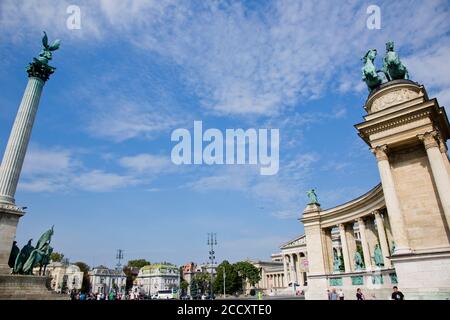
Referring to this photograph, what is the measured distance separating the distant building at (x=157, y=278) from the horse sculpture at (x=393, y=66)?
407 feet

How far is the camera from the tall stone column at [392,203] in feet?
63.4

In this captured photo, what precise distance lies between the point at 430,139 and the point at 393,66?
773 cm

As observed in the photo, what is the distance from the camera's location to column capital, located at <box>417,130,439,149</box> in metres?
19.8

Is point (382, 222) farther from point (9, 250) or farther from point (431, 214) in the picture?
point (9, 250)

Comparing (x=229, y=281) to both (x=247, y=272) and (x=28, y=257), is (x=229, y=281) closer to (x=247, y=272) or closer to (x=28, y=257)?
(x=247, y=272)

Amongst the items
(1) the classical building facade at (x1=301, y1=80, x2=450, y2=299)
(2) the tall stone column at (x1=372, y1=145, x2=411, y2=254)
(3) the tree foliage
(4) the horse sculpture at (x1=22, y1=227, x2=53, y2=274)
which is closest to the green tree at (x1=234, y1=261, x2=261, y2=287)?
(3) the tree foliage

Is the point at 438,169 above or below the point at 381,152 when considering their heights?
below

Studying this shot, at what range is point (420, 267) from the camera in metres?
18.1

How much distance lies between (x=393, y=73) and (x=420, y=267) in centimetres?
1545

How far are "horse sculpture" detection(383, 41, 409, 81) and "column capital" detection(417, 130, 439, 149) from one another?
6598 mm

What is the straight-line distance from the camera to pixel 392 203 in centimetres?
2050

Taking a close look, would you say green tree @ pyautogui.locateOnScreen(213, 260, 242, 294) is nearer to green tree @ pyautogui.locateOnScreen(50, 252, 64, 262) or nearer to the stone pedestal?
green tree @ pyautogui.locateOnScreen(50, 252, 64, 262)

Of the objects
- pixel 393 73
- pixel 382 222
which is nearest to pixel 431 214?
pixel 382 222

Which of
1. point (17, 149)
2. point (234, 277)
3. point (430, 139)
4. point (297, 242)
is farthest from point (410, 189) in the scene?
point (234, 277)
